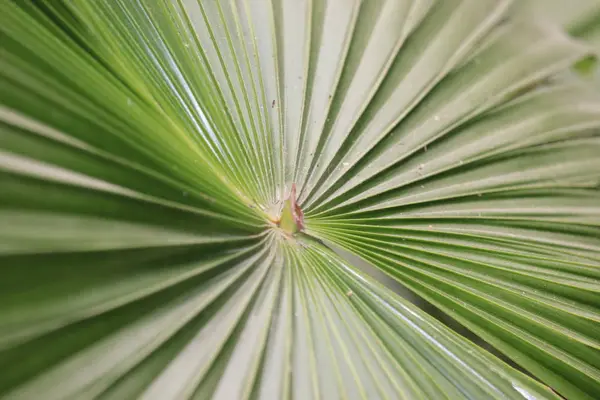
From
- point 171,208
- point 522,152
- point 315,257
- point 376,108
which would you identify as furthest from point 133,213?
point 522,152

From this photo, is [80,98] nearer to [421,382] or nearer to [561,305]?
[421,382]

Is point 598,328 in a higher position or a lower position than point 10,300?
higher

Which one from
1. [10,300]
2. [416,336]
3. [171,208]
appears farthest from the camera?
[416,336]

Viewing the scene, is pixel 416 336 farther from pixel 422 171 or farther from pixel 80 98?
pixel 80 98

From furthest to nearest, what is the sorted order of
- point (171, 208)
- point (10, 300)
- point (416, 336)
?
point (416, 336), point (171, 208), point (10, 300)

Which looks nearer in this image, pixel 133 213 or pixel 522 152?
pixel 133 213

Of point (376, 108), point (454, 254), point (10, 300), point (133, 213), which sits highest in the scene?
point (376, 108)

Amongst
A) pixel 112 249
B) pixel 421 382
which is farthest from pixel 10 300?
pixel 421 382
